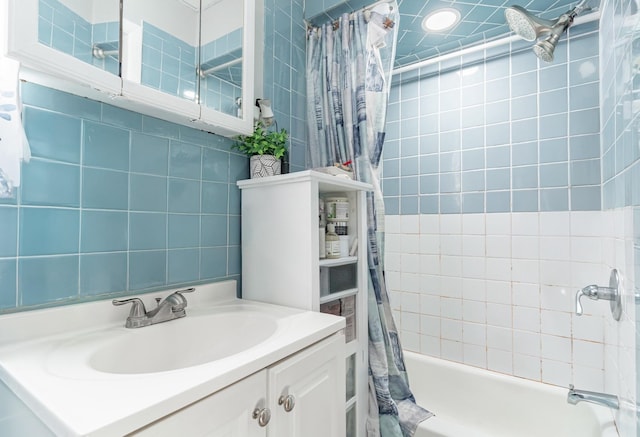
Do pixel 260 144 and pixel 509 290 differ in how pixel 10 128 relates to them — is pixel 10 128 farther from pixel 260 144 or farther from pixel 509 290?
pixel 509 290

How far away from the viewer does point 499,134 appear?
5.74ft

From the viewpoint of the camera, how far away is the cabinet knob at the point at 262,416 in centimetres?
66

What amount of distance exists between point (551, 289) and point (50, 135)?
209 cm

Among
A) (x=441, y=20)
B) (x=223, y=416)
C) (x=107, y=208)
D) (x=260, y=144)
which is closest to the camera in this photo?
(x=223, y=416)

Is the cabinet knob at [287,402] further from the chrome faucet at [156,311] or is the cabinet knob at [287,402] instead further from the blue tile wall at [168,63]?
the blue tile wall at [168,63]

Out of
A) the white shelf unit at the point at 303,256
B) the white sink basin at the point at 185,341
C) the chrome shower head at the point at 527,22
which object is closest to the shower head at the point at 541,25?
the chrome shower head at the point at 527,22

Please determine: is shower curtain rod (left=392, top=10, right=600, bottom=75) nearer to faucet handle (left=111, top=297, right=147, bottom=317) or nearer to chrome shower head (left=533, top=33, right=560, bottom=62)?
chrome shower head (left=533, top=33, right=560, bottom=62)

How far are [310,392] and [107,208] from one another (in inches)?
30.4

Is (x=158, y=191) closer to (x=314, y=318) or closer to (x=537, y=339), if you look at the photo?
(x=314, y=318)

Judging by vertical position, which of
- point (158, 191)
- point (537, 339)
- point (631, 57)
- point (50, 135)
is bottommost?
point (537, 339)

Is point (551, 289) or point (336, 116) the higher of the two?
point (336, 116)

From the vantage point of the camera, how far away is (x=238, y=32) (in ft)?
4.03

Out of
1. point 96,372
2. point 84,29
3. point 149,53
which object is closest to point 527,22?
point 149,53

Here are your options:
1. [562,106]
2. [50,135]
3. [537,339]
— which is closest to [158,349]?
[50,135]
